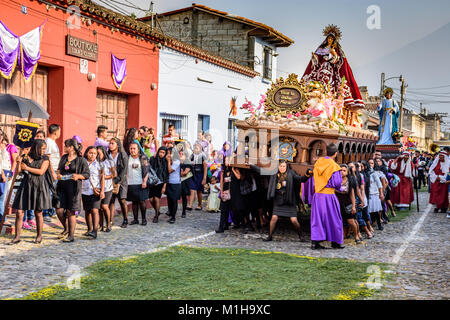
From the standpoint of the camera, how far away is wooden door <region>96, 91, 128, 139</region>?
1361cm

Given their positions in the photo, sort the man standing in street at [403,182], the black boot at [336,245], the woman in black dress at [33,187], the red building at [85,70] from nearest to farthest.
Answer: the woman in black dress at [33,187], the black boot at [336,245], the red building at [85,70], the man standing in street at [403,182]

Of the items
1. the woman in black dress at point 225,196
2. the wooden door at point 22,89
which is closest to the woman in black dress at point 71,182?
the woman in black dress at point 225,196

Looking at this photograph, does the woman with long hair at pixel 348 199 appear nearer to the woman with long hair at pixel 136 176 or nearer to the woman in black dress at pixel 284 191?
the woman in black dress at pixel 284 191

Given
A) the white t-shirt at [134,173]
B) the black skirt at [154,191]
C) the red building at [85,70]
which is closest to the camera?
the white t-shirt at [134,173]

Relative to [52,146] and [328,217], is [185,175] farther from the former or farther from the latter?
[328,217]

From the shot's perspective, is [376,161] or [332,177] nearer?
[332,177]

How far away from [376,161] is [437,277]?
5.46 metres

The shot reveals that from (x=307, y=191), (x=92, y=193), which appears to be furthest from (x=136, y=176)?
(x=307, y=191)

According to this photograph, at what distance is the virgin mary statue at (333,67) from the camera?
11.6m

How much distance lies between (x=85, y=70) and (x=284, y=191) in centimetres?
683

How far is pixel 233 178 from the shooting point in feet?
31.5

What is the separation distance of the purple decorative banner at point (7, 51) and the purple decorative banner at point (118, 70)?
11.6 ft
